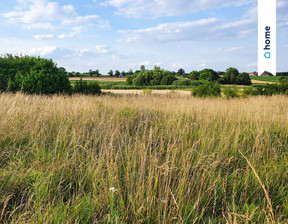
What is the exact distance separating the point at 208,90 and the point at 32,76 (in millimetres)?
10300

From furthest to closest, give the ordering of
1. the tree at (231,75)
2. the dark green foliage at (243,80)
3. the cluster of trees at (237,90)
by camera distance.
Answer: the tree at (231,75), the dark green foliage at (243,80), the cluster of trees at (237,90)

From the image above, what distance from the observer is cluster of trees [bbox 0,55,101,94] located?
37.9 ft

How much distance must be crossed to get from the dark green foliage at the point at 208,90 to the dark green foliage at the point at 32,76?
8.00 metres

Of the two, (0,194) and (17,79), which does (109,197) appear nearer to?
(0,194)

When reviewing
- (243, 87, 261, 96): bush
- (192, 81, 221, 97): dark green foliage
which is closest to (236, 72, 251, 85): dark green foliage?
(243, 87, 261, 96): bush

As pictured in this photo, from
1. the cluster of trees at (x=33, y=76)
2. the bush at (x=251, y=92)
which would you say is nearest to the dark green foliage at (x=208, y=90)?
the bush at (x=251, y=92)

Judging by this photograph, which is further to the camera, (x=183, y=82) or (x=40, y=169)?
(x=183, y=82)

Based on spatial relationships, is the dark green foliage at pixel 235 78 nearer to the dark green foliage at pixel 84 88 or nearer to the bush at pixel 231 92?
the bush at pixel 231 92

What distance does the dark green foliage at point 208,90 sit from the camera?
531 inches

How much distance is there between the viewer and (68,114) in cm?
552

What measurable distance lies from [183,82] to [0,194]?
38.9 metres

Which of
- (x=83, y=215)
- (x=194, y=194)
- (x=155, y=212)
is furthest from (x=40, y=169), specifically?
(x=194, y=194)

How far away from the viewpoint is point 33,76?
11.8 metres

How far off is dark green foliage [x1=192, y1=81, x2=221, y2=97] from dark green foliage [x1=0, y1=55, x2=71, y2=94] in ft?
26.2
